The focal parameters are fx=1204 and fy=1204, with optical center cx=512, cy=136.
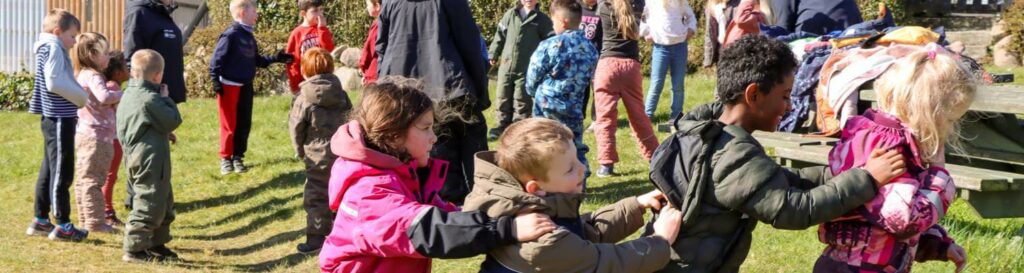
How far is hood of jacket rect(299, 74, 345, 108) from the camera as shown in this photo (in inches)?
298

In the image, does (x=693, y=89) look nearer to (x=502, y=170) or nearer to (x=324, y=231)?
(x=324, y=231)

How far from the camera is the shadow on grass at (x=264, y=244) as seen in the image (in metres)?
8.16

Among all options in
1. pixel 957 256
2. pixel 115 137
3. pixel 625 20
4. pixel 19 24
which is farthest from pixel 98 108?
pixel 19 24

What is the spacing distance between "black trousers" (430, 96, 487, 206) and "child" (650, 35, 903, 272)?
359 centimetres

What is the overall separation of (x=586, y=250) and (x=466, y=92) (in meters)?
3.81

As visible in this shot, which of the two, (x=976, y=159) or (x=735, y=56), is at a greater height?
(x=735, y=56)

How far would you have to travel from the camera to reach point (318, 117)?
24.9 ft

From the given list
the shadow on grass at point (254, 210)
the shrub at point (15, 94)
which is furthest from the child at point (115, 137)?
the shrub at point (15, 94)

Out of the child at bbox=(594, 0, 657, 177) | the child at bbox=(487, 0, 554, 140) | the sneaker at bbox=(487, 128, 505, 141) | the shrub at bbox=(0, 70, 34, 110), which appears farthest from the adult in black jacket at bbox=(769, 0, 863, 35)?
the shrub at bbox=(0, 70, 34, 110)

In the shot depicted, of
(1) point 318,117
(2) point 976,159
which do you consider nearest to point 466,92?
(1) point 318,117

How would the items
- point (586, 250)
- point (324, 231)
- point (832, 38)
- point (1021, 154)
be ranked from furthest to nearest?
point (324, 231) → point (832, 38) → point (1021, 154) → point (586, 250)

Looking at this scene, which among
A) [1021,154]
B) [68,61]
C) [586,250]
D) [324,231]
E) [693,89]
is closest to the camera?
[586,250]

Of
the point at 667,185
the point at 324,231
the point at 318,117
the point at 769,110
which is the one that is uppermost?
the point at 769,110

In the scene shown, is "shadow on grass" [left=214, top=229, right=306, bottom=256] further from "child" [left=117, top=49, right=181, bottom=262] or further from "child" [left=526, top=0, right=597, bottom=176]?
"child" [left=526, top=0, right=597, bottom=176]
